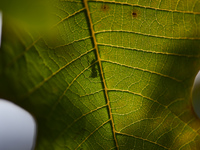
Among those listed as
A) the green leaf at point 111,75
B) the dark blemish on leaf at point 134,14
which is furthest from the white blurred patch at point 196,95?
the dark blemish on leaf at point 134,14

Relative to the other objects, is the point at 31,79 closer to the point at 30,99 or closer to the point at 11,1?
the point at 30,99

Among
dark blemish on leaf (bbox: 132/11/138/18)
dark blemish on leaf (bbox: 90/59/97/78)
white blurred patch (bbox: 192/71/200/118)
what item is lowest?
dark blemish on leaf (bbox: 90/59/97/78)

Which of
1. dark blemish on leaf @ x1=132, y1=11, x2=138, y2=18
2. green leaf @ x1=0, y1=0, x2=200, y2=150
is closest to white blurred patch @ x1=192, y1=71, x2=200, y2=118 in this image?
green leaf @ x1=0, y1=0, x2=200, y2=150

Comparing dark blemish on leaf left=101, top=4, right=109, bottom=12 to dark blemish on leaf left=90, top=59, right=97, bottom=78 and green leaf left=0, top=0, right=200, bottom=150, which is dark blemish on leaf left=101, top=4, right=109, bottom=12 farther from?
dark blemish on leaf left=90, top=59, right=97, bottom=78

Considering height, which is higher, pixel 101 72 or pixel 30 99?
pixel 101 72

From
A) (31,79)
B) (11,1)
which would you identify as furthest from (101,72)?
(11,1)

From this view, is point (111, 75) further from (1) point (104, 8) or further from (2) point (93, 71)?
(1) point (104, 8)

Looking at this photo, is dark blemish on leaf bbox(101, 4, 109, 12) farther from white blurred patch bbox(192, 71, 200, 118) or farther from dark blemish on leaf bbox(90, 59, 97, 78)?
white blurred patch bbox(192, 71, 200, 118)

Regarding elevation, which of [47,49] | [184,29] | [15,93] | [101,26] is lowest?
[15,93]

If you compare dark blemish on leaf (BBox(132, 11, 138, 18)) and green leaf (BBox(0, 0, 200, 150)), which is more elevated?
dark blemish on leaf (BBox(132, 11, 138, 18))
